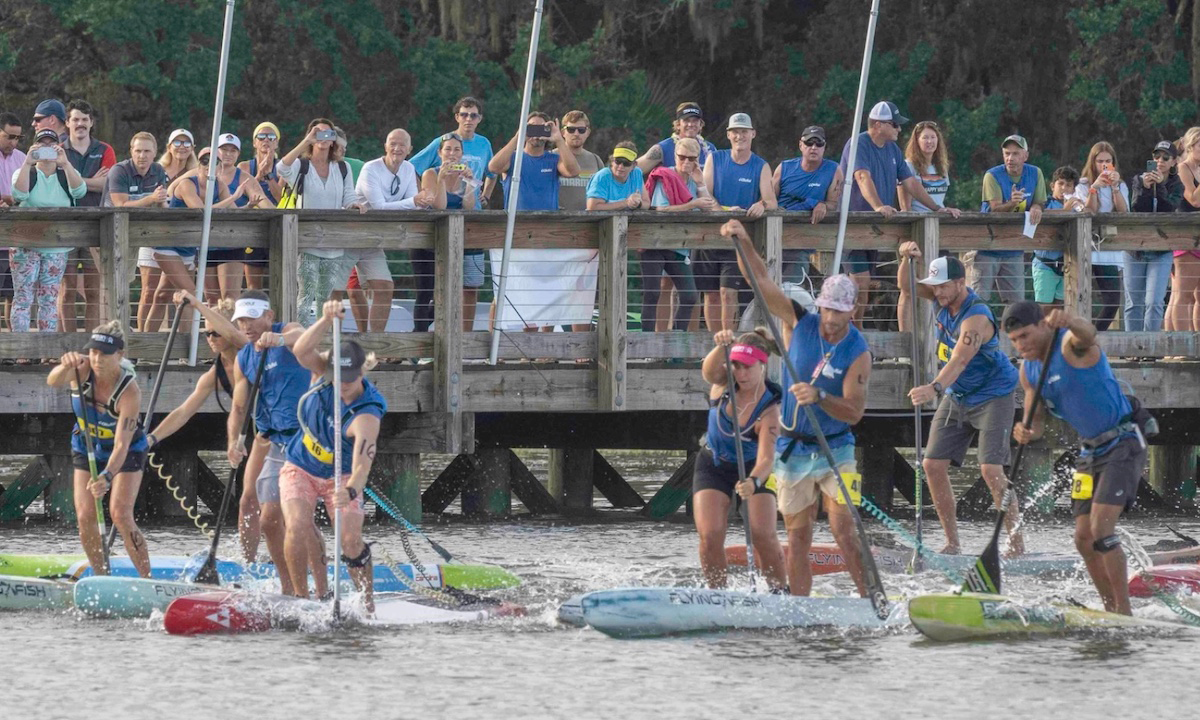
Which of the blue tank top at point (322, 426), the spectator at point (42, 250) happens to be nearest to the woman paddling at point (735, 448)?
the blue tank top at point (322, 426)

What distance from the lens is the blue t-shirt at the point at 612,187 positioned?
51.4 feet

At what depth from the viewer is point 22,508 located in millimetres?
16578

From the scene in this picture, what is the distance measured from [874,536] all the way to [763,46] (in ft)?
65.9

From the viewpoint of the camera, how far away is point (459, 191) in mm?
15734

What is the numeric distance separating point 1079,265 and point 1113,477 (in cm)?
560

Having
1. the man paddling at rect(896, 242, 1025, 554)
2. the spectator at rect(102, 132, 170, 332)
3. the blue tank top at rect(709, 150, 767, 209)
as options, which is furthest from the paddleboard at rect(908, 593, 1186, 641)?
the spectator at rect(102, 132, 170, 332)

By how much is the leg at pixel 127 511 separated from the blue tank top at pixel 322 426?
1.42 m

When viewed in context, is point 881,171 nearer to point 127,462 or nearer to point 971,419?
point 971,419

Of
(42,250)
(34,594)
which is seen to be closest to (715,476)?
(34,594)

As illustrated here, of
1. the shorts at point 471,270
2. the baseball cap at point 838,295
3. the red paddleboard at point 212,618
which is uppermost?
the shorts at point 471,270

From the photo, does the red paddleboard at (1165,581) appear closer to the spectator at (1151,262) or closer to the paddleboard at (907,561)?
the paddleboard at (907,561)

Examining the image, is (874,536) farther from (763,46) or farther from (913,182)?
(763,46)

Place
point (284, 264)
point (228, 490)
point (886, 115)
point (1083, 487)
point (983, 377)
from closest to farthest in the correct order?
1. point (1083, 487)
2. point (228, 490)
3. point (983, 377)
4. point (284, 264)
5. point (886, 115)

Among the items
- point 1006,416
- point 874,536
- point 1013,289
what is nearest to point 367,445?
point 1006,416
